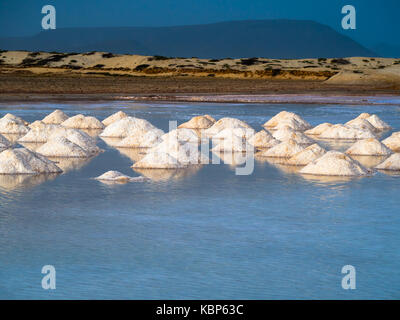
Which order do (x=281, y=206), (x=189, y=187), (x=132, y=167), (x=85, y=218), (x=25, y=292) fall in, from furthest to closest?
(x=132, y=167), (x=189, y=187), (x=281, y=206), (x=85, y=218), (x=25, y=292)

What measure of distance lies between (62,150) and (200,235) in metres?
7.65

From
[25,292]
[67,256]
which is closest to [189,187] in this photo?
[67,256]

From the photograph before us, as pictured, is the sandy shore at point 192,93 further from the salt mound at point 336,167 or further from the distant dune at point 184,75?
the salt mound at point 336,167

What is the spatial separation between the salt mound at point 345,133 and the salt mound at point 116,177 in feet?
28.1

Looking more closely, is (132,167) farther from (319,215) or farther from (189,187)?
(319,215)

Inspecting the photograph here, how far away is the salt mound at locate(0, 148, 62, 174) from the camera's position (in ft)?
41.5

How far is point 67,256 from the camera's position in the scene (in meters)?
7.34

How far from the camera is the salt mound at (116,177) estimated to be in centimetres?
1213

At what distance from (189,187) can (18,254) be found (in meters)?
4.47

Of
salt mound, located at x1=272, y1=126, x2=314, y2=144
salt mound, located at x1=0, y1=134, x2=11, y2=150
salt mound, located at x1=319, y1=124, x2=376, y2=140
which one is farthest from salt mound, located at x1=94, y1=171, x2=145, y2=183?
salt mound, located at x1=319, y1=124, x2=376, y2=140

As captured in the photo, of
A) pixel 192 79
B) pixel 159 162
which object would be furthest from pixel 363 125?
pixel 192 79

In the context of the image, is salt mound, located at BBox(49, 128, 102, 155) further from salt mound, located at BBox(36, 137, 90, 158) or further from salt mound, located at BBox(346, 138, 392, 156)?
salt mound, located at BBox(346, 138, 392, 156)

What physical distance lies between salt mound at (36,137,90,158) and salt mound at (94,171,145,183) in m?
3.03

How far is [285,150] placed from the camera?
15.5m
